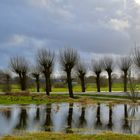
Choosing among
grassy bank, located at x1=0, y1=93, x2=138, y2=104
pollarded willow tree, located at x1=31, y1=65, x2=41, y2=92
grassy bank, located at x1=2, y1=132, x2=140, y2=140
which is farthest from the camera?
pollarded willow tree, located at x1=31, y1=65, x2=41, y2=92

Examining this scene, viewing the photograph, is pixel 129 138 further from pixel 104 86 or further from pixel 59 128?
pixel 104 86

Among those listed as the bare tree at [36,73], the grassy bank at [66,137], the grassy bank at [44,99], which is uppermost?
the bare tree at [36,73]

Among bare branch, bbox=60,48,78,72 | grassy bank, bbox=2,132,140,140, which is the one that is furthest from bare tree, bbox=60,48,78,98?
grassy bank, bbox=2,132,140,140

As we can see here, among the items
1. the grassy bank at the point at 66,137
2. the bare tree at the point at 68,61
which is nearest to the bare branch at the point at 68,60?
the bare tree at the point at 68,61

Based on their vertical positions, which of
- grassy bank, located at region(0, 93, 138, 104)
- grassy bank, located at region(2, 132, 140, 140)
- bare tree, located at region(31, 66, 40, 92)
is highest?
bare tree, located at region(31, 66, 40, 92)

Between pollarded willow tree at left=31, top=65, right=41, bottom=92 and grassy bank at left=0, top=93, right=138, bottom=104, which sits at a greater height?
pollarded willow tree at left=31, top=65, right=41, bottom=92

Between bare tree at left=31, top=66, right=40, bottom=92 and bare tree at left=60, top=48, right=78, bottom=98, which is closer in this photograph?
bare tree at left=60, top=48, right=78, bottom=98

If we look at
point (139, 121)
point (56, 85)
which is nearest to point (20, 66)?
point (56, 85)

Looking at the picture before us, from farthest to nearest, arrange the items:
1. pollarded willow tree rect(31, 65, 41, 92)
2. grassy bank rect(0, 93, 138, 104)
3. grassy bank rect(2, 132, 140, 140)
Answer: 1. pollarded willow tree rect(31, 65, 41, 92)
2. grassy bank rect(0, 93, 138, 104)
3. grassy bank rect(2, 132, 140, 140)

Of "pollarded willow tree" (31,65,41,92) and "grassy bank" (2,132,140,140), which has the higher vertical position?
"pollarded willow tree" (31,65,41,92)

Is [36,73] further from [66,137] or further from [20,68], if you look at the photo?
[66,137]

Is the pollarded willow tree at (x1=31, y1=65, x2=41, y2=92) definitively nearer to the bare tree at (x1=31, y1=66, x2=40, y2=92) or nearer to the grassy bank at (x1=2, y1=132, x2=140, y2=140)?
the bare tree at (x1=31, y1=66, x2=40, y2=92)

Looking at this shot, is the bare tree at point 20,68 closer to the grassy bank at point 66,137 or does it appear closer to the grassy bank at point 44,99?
the grassy bank at point 44,99

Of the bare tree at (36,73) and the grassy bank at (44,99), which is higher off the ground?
the bare tree at (36,73)
